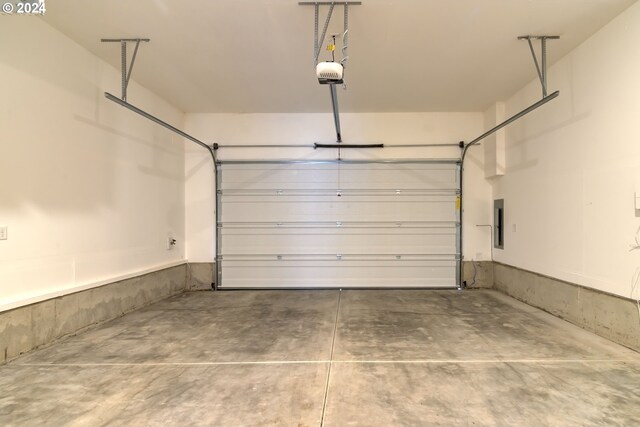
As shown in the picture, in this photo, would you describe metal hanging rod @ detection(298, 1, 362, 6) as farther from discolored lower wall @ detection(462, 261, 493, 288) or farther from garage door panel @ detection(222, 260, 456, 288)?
discolored lower wall @ detection(462, 261, 493, 288)

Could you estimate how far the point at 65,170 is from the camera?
11.3 ft

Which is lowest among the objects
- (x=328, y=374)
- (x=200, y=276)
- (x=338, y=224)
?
(x=328, y=374)

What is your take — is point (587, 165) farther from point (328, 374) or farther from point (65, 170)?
point (65, 170)

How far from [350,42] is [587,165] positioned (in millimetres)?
2817

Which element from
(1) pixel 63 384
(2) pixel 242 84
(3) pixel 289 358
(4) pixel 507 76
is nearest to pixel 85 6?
(2) pixel 242 84

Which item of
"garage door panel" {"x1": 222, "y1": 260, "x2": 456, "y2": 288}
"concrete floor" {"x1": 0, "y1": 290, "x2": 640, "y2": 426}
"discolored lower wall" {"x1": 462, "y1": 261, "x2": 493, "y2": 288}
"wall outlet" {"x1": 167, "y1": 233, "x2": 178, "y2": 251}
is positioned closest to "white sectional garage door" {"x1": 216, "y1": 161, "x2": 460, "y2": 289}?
"garage door panel" {"x1": 222, "y1": 260, "x2": 456, "y2": 288}

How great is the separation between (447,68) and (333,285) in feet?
12.5

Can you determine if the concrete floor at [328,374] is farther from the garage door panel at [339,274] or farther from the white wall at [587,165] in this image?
the garage door panel at [339,274]

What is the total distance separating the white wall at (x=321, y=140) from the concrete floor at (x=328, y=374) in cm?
216

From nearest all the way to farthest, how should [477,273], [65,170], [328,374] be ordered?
1. [328,374]
2. [65,170]
3. [477,273]

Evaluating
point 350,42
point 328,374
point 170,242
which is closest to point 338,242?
point 170,242

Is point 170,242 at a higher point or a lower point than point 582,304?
higher

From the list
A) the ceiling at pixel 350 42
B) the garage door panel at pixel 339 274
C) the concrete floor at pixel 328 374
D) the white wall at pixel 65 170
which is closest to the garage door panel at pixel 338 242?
the garage door panel at pixel 339 274

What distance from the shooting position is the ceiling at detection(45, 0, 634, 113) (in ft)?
9.86
